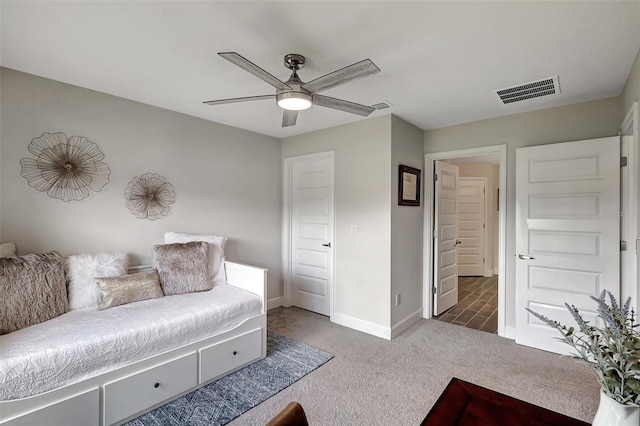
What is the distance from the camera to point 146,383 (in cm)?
201

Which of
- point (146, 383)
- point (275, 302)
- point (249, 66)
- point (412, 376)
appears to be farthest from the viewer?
point (275, 302)

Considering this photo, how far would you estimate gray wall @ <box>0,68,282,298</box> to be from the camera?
2.34 m

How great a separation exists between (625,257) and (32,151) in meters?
4.87

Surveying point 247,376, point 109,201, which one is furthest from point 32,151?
point 247,376

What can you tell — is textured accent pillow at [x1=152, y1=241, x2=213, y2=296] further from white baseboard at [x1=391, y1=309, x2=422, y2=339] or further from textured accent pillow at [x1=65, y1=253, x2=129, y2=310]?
white baseboard at [x1=391, y1=309, x2=422, y2=339]

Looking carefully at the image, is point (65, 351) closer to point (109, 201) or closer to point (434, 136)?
point (109, 201)

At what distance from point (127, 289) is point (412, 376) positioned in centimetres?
238

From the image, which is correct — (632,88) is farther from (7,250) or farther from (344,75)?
(7,250)

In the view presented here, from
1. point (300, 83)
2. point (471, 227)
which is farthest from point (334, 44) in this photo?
point (471, 227)

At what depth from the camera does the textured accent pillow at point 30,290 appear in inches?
75.9

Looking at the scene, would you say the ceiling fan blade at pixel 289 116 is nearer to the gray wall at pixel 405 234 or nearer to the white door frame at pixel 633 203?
the gray wall at pixel 405 234

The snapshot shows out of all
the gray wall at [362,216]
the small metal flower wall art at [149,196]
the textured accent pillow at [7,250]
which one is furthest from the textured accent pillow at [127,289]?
the gray wall at [362,216]

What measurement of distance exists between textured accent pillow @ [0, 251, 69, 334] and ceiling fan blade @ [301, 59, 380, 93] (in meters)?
2.19

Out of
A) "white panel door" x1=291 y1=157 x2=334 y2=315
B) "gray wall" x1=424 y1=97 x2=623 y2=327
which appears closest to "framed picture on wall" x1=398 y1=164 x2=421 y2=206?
"gray wall" x1=424 y1=97 x2=623 y2=327
